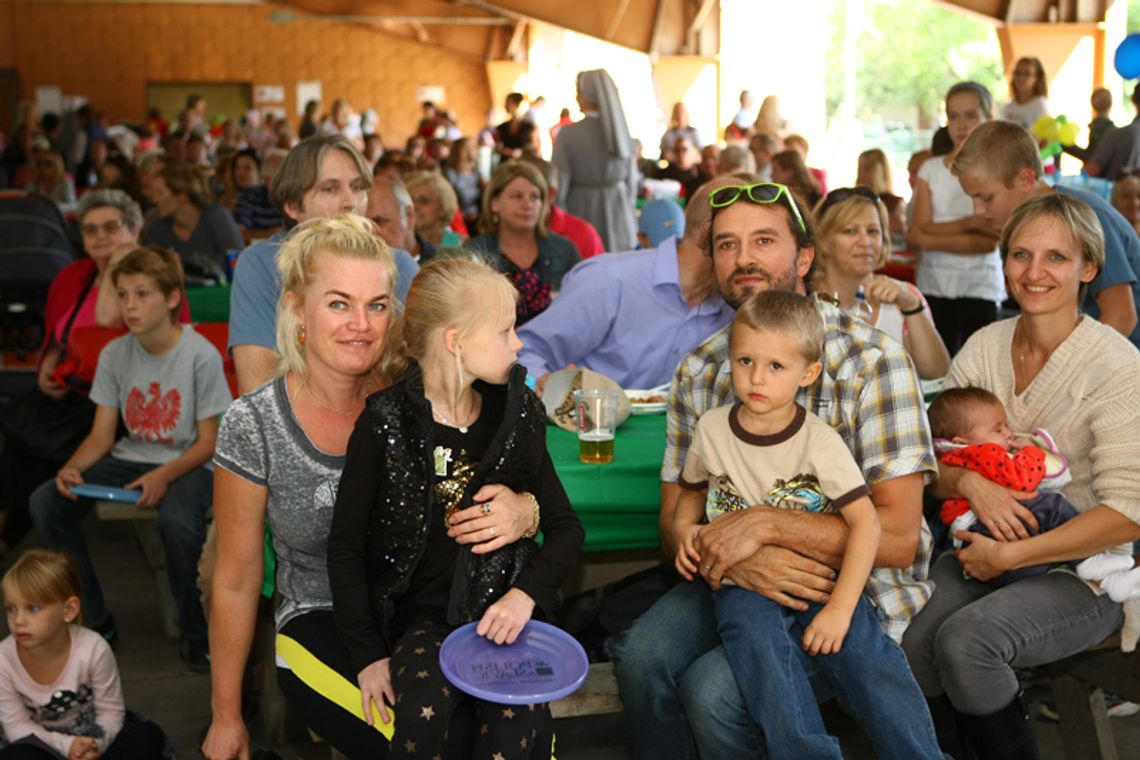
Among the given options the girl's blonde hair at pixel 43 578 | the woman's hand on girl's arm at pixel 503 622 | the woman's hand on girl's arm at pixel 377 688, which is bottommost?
the girl's blonde hair at pixel 43 578

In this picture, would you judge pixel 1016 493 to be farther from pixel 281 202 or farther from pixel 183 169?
pixel 183 169

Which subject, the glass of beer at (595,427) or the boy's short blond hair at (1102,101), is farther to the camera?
the boy's short blond hair at (1102,101)

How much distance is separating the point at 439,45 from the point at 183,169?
21.5 m

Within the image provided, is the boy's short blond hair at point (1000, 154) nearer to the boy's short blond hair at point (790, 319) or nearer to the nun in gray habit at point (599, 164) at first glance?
the boy's short blond hair at point (790, 319)

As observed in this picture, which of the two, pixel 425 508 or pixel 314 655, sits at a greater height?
pixel 425 508

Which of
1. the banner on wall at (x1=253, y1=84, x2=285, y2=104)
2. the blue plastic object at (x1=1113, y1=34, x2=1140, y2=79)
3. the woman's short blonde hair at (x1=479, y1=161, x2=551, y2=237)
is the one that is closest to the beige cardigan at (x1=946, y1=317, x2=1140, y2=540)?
the woman's short blonde hair at (x1=479, y1=161, x2=551, y2=237)

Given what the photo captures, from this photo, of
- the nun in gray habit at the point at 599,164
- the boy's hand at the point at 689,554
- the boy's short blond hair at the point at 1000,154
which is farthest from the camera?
the nun in gray habit at the point at 599,164

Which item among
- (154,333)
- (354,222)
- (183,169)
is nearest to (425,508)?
(354,222)

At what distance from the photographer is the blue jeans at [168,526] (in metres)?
3.62

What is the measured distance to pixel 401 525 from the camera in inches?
83.5

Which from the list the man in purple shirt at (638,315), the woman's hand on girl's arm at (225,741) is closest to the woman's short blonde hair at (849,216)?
the man in purple shirt at (638,315)

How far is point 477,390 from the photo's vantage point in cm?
228

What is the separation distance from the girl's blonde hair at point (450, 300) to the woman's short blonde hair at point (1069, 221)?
126 centimetres

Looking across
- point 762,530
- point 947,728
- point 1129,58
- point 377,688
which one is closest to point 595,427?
point 762,530
